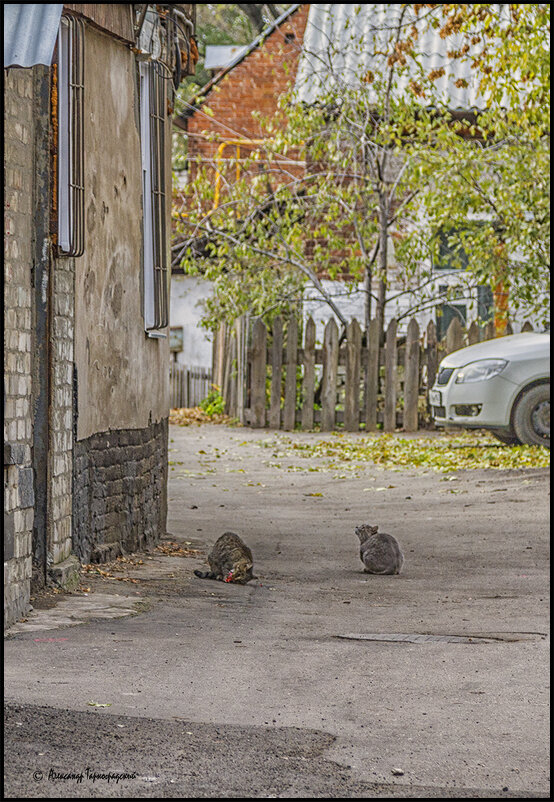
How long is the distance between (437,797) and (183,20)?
7906 millimetres

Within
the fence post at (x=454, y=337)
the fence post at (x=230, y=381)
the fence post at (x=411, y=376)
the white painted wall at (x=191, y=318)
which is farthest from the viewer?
the white painted wall at (x=191, y=318)

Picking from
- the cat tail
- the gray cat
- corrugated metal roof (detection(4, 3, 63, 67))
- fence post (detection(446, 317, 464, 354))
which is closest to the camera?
corrugated metal roof (detection(4, 3, 63, 67))

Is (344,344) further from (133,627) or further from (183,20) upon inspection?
(133,627)

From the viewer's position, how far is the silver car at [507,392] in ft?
51.3

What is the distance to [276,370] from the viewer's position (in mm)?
19547

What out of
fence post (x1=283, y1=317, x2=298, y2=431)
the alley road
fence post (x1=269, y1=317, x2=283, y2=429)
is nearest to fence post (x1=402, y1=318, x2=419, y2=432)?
fence post (x1=283, y1=317, x2=298, y2=431)

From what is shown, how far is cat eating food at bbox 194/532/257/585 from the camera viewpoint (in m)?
8.09

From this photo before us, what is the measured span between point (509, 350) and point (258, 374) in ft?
17.0

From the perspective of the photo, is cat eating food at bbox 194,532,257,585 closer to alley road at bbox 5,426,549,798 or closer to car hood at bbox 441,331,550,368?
alley road at bbox 5,426,549,798

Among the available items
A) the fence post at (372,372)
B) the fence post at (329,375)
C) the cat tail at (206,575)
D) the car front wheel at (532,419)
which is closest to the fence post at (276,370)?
the fence post at (329,375)

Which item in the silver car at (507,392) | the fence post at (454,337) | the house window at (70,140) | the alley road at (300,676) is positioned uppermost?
the house window at (70,140)

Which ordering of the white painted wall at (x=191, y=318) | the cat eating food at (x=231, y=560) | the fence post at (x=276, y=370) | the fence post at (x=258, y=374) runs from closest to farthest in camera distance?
the cat eating food at (x=231, y=560) → the fence post at (x=276, y=370) → the fence post at (x=258, y=374) → the white painted wall at (x=191, y=318)

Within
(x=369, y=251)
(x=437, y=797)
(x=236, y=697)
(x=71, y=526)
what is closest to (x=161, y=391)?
(x=71, y=526)

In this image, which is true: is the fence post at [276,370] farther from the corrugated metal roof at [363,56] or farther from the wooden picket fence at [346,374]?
the corrugated metal roof at [363,56]
